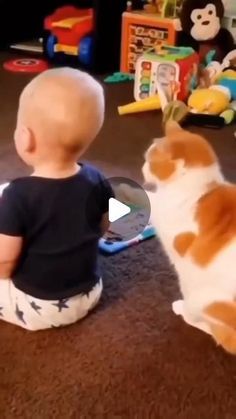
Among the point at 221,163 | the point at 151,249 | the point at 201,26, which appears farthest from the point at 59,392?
the point at 201,26

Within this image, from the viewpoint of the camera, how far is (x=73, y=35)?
2.68 meters

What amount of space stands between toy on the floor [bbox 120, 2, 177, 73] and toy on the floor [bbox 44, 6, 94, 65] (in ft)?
0.46

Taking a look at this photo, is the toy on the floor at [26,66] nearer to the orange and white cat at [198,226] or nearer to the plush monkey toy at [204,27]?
the plush monkey toy at [204,27]

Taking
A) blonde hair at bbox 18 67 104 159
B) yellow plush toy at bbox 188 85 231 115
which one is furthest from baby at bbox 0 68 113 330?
yellow plush toy at bbox 188 85 231 115

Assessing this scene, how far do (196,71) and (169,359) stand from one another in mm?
1460

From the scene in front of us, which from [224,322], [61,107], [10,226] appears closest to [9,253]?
[10,226]

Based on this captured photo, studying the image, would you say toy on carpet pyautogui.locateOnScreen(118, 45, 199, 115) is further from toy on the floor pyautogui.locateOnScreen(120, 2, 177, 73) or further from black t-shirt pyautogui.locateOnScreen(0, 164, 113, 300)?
black t-shirt pyautogui.locateOnScreen(0, 164, 113, 300)

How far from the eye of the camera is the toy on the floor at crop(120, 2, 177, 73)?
2.58 metres

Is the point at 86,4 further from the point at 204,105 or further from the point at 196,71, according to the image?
the point at 204,105

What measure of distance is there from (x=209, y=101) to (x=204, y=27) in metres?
0.48

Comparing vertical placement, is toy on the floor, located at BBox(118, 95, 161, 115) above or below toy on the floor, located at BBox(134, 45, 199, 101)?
below

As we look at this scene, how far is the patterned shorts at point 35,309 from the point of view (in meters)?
1.19

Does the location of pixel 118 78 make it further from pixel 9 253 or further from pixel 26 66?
pixel 9 253

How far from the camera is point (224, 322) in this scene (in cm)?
117
